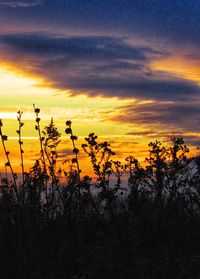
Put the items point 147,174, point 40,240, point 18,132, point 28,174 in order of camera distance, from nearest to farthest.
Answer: point 40,240, point 18,132, point 28,174, point 147,174

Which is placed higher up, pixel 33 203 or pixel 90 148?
pixel 90 148

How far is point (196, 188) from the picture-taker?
48.7 feet

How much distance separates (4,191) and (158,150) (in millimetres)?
4043

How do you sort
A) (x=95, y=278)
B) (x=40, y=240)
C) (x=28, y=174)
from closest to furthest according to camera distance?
(x=95, y=278) → (x=40, y=240) → (x=28, y=174)

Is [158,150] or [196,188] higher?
[158,150]

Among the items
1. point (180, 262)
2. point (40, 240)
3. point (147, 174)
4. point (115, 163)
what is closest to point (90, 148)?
point (115, 163)

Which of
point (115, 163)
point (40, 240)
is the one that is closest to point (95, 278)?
point (40, 240)

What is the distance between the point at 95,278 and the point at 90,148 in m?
4.42

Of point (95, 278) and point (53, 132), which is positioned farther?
point (53, 132)

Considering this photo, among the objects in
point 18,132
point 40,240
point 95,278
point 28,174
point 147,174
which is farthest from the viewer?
point 147,174

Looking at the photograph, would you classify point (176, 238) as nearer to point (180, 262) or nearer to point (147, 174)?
point (180, 262)

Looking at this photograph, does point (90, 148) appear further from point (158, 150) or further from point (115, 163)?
point (158, 150)

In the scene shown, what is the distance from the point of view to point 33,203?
1306 centimetres

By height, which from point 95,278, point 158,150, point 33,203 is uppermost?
point 158,150
